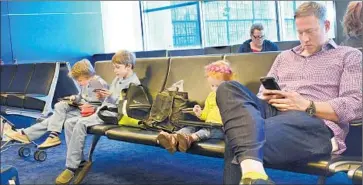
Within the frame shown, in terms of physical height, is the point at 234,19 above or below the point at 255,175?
above

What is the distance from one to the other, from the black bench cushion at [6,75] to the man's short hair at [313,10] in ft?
10.9

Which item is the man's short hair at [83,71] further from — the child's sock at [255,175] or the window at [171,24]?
the window at [171,24]

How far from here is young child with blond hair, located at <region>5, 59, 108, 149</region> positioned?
9.32 feet

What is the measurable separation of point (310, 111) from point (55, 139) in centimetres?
180

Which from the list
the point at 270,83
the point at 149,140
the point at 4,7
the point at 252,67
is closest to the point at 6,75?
the point at 4,7

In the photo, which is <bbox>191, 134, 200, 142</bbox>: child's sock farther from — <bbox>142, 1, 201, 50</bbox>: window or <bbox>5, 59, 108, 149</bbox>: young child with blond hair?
<bbox>142, 1, 201, 50</bbox>: window

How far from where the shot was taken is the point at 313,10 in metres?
1.79

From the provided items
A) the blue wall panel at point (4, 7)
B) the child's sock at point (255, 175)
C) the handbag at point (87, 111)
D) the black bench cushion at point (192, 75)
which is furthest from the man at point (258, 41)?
the blue wall panel at point (4, 7)

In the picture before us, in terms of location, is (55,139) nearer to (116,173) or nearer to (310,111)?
(116,173)

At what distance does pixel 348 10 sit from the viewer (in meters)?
1.93

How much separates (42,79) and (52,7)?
9.16 ft

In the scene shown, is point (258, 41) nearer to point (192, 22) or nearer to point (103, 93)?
point (103, 93)

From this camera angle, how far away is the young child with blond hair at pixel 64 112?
2.84m

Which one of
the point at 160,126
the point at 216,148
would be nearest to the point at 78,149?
the point at 160,126
